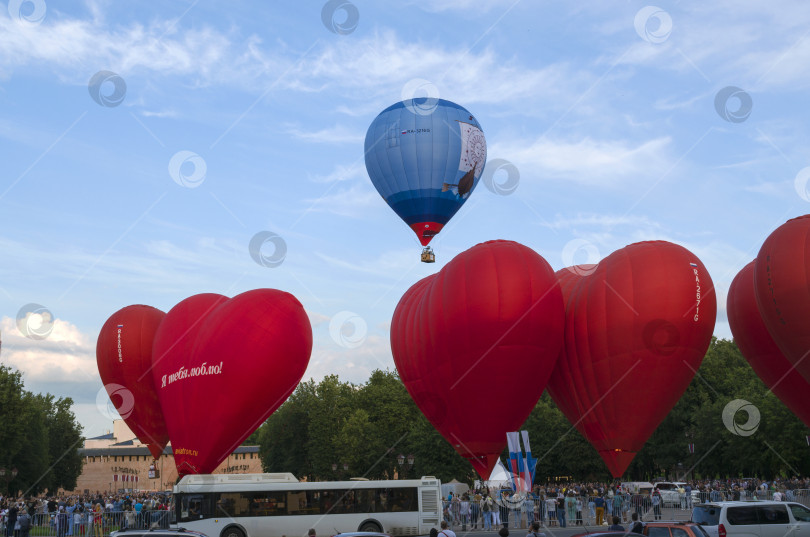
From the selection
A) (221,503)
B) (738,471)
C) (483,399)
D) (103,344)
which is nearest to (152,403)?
(103,344)

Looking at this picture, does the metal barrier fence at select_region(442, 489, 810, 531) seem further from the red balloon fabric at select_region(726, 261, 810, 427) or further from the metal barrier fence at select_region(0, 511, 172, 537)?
the metal barrier fence at select_region(0, 511, 172, 537)

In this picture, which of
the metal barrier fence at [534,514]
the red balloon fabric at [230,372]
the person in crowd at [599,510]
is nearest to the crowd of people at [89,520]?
the red balloon fabric at [230,372]

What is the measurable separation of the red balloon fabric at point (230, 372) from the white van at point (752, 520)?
799 inches

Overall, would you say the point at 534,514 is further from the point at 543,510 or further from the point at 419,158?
the point at 419,158

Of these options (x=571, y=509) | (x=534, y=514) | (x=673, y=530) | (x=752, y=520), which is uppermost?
(x=673, y=530)

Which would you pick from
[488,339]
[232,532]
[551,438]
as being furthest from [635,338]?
[551,438]

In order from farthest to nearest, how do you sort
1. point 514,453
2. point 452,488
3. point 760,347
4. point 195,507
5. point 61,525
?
point 452,488 < point 61,525 < point 760,347 < point 514,453 < point 195,507

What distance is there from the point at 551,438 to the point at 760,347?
40235 millimetres

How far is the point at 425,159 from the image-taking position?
1754 inches

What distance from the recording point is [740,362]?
75562 mm

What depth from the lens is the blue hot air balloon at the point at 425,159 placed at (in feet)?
147

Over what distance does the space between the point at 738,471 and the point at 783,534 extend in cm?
5123

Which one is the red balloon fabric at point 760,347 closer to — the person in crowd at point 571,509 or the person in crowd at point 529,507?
the person in crowd at point 571,509

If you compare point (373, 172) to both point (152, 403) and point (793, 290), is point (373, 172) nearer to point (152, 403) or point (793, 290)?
point (152, 403)
